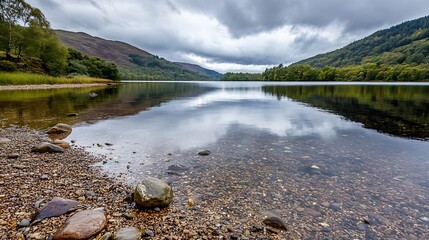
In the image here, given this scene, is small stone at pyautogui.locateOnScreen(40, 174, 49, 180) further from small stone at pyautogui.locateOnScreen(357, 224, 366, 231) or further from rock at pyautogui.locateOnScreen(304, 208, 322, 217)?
small stone at pyautogui.locateOnScreen(357, 224, 366, 231)

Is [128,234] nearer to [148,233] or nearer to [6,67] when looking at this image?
[148,233]

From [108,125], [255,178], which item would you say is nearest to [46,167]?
[255,178]

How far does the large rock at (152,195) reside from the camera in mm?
5875

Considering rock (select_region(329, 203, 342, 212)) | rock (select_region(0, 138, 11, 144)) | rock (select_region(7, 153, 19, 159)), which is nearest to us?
rock (select_region(329, 203, 342, 212))

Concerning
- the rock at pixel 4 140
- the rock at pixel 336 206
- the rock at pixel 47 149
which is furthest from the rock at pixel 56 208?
the rock at pixel 4 140

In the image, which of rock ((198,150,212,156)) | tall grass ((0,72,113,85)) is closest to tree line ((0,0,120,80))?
tall grass ((0,72,113,85))

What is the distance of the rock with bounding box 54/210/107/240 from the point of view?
4.55 m

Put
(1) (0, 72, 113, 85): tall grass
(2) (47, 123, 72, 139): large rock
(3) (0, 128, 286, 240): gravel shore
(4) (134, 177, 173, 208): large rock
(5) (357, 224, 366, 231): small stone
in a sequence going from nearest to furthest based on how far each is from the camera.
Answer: (3) (0, 128, 286, 240): gravel shore → (5) (357, 224, 366, 231): small stone → (4) (134, 177, 173, 208): large rock → (2) (47, 123, 72, 139): large rock → (1) (0, 72, 113, 85): tall grass

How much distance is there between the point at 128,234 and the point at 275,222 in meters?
3.36

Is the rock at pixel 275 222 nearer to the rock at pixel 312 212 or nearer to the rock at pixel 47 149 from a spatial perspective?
the rock at pixel 312 212

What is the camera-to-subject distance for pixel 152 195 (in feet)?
19.5

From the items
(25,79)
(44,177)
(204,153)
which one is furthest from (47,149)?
(25,79)

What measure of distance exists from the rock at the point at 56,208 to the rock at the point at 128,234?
69.0 inches

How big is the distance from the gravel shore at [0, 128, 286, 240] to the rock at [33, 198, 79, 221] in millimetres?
170
